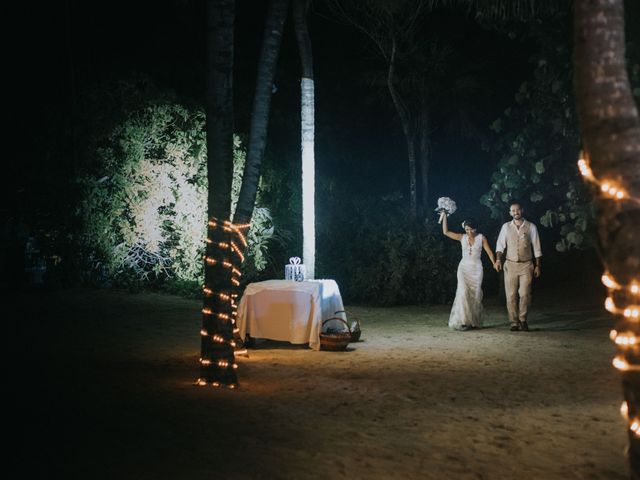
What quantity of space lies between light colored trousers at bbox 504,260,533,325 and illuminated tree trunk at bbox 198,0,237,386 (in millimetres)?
→ 6618

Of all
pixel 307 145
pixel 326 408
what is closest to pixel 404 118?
pixel 307 145

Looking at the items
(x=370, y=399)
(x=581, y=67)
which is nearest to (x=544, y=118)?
(x=370, y=399)

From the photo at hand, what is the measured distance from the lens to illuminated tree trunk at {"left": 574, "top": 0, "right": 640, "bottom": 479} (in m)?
4.59

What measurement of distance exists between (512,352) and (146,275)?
36.8 ft

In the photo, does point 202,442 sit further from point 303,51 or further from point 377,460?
point 303,51

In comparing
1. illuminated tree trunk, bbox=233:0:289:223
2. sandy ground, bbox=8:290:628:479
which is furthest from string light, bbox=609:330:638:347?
illuminated tree trunk, bbox=233:0:289:223

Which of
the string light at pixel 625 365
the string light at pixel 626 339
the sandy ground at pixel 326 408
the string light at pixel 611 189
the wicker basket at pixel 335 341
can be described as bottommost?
the sandy ground at pixel 326 408

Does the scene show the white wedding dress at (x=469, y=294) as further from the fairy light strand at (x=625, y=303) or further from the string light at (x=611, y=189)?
the string light at (x=611, y=189)

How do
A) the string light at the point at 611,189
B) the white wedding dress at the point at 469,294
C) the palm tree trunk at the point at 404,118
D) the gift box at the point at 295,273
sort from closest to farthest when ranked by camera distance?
the string light at the point at 611,189 < the gift box at the point at 295,273 < the white wedding dress at the point at 469,294 < the palm tree trunk at the point at 404,118

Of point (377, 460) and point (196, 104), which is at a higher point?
point (196, 104)

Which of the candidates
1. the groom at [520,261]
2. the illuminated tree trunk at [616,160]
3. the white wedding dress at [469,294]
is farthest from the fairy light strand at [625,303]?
the white wedding dress at [469,294]

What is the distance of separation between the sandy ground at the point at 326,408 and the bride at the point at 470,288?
0.49 meters

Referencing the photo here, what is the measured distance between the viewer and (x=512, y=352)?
36.9 ft

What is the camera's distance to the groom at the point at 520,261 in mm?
13547
